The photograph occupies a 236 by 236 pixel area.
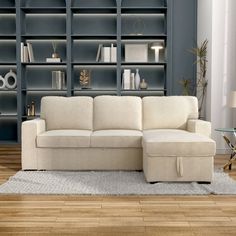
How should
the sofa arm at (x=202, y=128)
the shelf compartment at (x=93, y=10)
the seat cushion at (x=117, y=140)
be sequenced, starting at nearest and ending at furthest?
1. the seat cushion at (x=117, y=140)
2. the sofa arm at (x=202, y=128)
3. the shelf compartment at (x=93, y=10)

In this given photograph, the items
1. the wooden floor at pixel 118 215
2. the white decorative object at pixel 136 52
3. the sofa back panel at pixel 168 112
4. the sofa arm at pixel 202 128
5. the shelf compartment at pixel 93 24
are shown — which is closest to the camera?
the wooden floor at pixel 118 215

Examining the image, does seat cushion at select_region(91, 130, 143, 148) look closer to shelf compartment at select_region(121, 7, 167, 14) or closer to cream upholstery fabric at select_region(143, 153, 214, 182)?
cream upholstery fabric at select_region(143, 153, 214, 182)

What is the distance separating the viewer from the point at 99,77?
8203 millimetres

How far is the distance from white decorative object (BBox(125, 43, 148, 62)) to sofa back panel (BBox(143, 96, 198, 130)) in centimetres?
210

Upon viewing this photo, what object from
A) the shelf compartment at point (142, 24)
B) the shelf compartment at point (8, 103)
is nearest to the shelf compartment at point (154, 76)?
the shelf compartment at point (142, 24)

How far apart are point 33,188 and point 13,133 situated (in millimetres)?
4058

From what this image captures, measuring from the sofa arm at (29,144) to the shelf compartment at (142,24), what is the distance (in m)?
3.40

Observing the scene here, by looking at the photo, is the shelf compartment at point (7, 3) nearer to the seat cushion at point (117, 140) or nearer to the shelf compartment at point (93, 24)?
the shelf compartment at point (93, 24)

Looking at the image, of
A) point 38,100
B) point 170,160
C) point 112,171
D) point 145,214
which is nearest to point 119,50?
point 38,100

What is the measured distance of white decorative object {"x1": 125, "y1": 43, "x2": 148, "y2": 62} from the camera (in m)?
7.91

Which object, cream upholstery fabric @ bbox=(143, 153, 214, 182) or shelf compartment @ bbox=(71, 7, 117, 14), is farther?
shelf compartment @ bbox=(71, 7, 117, 14)

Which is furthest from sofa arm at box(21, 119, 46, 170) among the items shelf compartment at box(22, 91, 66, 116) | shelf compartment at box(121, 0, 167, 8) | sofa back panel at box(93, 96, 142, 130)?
shelf compartment at box(121, 0, 167, 8)

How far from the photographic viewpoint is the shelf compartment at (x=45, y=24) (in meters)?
8.16

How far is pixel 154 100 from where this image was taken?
5.95m
